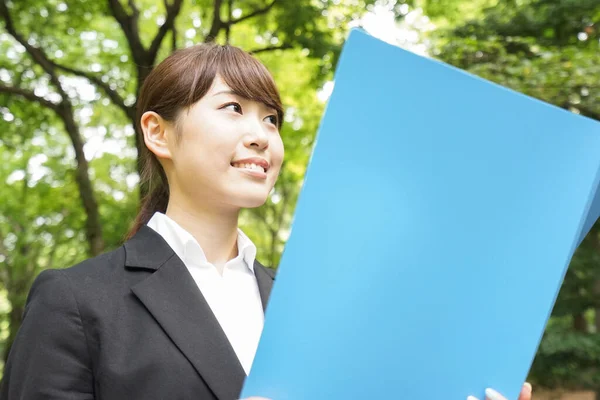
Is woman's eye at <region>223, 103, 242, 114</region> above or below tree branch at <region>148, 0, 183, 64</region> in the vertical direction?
below

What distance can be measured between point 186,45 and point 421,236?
798cm

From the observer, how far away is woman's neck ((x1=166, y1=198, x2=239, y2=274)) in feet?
4.95

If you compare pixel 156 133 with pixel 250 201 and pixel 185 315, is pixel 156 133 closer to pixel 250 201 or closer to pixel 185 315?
pixel 250 201

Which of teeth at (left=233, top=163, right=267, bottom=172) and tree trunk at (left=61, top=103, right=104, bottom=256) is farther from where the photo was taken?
tree trunk at (left=61, top=103, right=104, bottom=256)

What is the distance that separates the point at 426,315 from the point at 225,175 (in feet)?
1.78

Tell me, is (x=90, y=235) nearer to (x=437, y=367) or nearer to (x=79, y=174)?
(x=79, y=174)

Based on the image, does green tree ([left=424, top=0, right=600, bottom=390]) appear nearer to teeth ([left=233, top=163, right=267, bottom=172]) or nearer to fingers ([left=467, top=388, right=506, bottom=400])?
teeth ([left=233, top=163, right=267, bottom=172])

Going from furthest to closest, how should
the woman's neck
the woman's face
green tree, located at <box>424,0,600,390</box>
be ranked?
green tree, located at <box>424,0,600,390</box>, the woman's neck, the woman's face

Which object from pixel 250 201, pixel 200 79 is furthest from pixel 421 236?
pixel 200 79

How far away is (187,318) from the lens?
1354 mm

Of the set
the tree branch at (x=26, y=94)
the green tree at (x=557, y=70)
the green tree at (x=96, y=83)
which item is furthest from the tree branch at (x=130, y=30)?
the green tree at (x=557, y=70)

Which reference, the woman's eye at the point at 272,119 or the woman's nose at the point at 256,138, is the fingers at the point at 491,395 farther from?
the woman's eye at the point at 272,119

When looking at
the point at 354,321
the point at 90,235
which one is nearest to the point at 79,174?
the point at 90,235

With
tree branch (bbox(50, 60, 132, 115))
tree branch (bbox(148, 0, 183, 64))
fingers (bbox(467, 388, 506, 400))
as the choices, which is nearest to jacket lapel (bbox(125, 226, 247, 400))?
fingers (bbox(467, 388, 506, 400))
